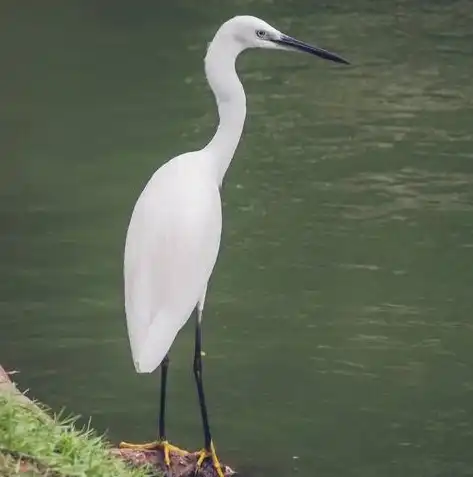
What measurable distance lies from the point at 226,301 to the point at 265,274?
24.5 inches

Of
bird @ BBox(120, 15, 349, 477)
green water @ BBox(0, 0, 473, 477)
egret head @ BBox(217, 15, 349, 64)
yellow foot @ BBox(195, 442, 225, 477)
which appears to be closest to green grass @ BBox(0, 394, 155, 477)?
bird @ BBox(120, 15, 349, 477)

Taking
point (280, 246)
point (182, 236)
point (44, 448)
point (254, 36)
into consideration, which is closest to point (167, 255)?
point (182, 236)

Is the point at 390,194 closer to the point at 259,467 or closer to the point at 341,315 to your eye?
the point at 341,315

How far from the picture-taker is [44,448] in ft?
14.0

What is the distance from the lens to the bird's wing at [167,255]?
5.63 metres

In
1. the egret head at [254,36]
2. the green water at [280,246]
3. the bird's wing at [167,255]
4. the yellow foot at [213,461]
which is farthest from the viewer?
the green water at [280,246]

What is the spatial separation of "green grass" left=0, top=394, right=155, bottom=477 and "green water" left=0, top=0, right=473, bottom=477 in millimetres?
3082

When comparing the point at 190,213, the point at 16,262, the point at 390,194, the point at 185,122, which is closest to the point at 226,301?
the point at 16,262

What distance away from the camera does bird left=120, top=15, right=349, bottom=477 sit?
18.5ft

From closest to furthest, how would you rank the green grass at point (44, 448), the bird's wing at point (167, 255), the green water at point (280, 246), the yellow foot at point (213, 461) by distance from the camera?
the green grass at point (44, 448)
the bird's wing at point (167, 255)
the yellow foot at point (213, 461)
the green water at point (280, 246)

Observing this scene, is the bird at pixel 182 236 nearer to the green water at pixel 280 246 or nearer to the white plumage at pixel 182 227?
the white plumage at pixel 182 227

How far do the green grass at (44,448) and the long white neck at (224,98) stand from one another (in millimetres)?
1917

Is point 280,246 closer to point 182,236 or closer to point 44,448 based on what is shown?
point 182,236

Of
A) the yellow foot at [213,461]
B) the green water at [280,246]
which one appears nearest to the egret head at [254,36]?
the yellow foot at [213,461]
